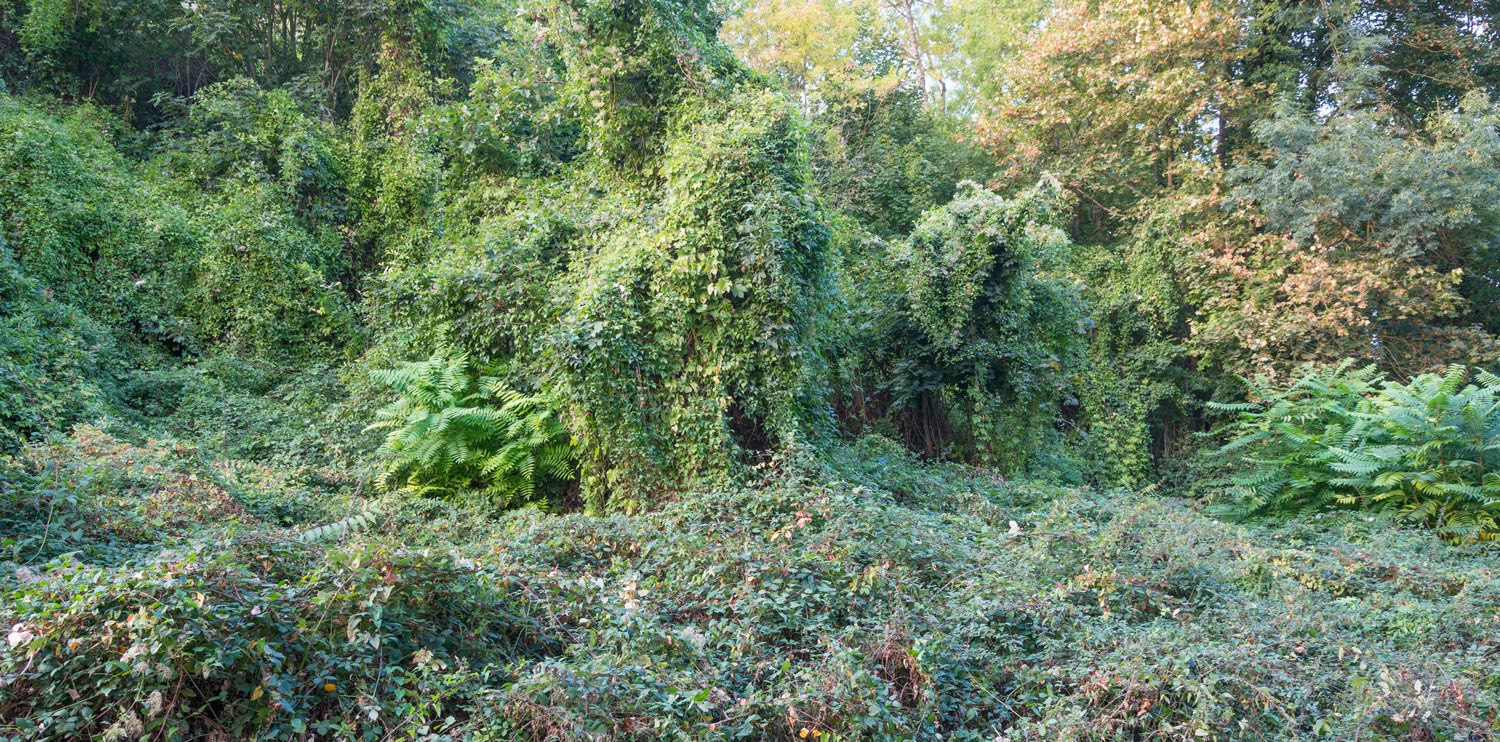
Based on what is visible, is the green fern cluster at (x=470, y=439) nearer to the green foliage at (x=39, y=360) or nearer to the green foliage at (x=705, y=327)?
the green foliage at (x=705, y=327)

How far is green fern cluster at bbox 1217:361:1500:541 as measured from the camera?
8.02 metres

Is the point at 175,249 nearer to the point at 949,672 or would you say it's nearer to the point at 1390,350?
the point at 949,672

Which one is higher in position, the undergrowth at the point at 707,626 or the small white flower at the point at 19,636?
the small white flower at the point at 19,636

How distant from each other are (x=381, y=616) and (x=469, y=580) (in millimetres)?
464

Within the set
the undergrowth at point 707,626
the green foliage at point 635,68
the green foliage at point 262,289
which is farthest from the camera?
the green foliage at point 262,289

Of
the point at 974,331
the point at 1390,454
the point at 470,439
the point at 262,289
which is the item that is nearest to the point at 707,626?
the point at 470,439

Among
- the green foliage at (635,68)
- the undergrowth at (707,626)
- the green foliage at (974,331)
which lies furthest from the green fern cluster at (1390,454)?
the green foliage at (635,68)

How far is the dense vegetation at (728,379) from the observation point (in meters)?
3.59

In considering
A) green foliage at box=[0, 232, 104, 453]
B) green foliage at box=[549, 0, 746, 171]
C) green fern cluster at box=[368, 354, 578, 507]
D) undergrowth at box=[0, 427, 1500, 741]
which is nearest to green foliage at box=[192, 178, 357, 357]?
green foliage at box=[0, 232, 104, 453]

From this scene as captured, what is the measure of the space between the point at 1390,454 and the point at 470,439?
871 cm

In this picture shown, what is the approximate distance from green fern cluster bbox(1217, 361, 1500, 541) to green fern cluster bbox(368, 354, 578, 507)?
7.70m

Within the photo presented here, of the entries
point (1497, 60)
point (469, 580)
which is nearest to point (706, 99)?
point (469, 580)

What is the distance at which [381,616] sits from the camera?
11.5ft

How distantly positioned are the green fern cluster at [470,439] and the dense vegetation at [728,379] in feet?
0.15
